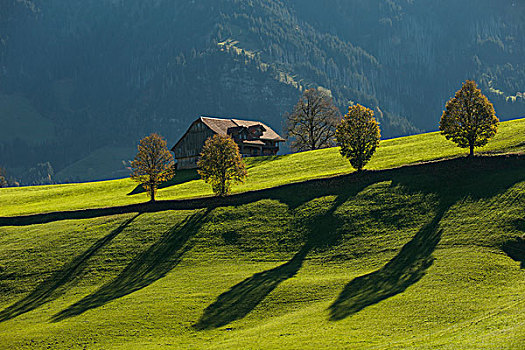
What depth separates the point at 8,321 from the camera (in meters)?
43.8

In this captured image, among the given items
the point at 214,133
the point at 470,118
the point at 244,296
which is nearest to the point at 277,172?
the point at 214,133

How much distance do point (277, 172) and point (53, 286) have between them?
145 ft

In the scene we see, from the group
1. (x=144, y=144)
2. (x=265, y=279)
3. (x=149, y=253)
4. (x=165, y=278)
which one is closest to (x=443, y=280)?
(x=265, y=279)

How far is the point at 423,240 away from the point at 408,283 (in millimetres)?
8647

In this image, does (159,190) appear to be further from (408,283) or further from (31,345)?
(408,283)

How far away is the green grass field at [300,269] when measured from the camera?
108ft

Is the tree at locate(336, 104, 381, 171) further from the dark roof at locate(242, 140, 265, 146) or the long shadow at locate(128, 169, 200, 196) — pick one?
the dark roof at locate(242, 140, 265, 146)

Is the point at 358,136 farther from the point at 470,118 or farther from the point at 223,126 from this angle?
the point at 223,126

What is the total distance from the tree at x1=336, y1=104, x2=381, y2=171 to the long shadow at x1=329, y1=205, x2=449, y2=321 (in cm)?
1875

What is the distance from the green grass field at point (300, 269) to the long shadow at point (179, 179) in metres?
22.7

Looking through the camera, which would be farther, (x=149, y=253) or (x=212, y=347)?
(x=149, y=253)

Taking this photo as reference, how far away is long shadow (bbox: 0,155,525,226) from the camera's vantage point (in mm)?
56094

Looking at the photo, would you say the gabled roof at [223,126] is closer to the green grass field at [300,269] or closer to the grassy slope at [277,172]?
the grassy slope at [277,172]

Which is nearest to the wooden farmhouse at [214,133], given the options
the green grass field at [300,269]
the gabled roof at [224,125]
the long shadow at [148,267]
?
the gabled roof at [224,125]
